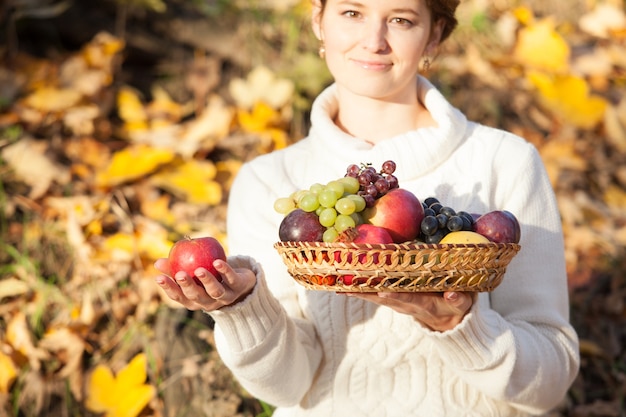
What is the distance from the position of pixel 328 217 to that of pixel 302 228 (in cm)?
7

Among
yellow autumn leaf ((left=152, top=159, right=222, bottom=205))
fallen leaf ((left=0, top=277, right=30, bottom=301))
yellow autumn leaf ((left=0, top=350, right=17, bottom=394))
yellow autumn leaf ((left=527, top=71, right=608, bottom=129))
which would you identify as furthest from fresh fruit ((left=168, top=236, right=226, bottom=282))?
yellow autumn leaf ((left=527, top=71, right=608, bottom=129))

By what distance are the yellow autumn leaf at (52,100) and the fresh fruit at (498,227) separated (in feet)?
10.3

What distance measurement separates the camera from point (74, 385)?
3627mm

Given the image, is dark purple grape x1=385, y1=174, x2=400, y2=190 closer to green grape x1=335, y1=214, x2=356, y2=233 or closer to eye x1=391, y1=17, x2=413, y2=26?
green grape x1=335, y1=214, x2=356, y2=233

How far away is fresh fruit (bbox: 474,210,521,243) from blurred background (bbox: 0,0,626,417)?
5.10 ft

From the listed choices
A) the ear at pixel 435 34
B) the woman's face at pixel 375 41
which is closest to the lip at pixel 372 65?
the woman's face at pixel 375 41

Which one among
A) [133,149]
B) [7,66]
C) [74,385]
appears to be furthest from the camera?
[7,66]

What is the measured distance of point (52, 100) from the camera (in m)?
4.72

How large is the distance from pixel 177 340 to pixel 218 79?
2.05m

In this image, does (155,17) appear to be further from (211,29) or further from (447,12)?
(447,12)

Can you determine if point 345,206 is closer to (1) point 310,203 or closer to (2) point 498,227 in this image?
(1) point 310,203

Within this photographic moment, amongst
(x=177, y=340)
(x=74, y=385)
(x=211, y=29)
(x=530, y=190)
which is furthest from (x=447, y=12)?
(x=211, y=29)

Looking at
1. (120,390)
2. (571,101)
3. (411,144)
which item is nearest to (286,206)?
(411,144)

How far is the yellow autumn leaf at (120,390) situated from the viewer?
11.6 ft
